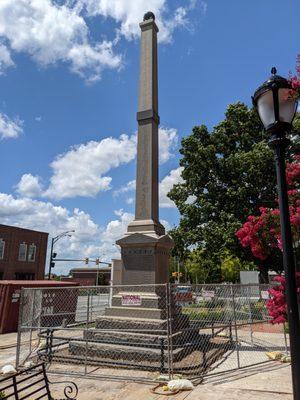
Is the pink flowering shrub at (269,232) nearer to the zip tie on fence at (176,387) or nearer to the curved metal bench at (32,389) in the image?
the zip tie on fence at (176,387)

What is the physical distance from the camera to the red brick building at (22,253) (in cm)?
3944

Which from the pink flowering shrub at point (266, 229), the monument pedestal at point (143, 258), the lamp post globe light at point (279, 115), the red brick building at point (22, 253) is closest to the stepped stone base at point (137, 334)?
the monument pedestal at point (143, 258)

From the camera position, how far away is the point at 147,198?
37.7 ft

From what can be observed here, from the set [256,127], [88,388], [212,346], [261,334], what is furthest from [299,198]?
[256,127]

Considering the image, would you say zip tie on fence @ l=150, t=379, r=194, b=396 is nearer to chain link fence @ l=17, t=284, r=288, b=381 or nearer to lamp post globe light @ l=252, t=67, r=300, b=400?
chain link fence @ l=17, t=284, r=288, b=381

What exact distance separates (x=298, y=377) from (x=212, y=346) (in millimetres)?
8332

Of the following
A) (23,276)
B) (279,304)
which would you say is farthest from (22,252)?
(279,304)

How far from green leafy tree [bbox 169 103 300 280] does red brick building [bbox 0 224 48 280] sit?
23.9 m

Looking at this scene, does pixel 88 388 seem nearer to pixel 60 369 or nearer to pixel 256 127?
pixel 60 369

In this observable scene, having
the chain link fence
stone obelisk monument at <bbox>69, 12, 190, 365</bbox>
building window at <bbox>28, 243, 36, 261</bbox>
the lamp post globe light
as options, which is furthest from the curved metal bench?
building window at <bbox>28, 243, 36, 261</bbox>

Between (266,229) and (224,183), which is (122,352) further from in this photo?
(224,183)

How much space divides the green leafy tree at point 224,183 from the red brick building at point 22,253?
23.9 m

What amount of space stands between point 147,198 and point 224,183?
12487 millimetres

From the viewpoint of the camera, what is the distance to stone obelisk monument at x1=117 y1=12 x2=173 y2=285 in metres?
10.6
